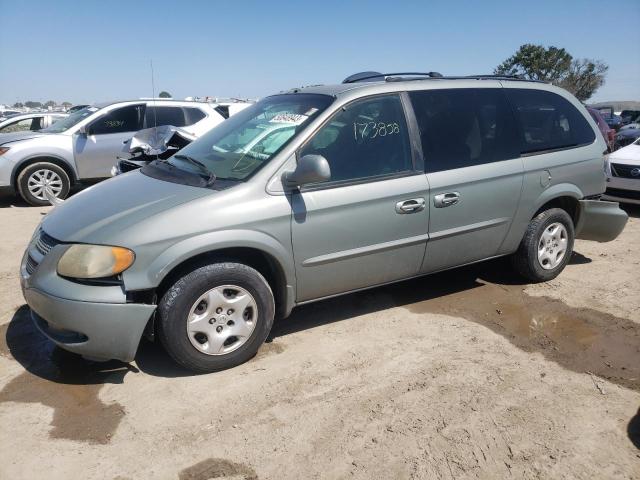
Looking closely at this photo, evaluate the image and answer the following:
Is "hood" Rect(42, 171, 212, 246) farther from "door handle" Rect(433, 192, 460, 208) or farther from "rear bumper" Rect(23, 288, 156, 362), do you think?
"door handle" Rect(433, 192, 460, 208)

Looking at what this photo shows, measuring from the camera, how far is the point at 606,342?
375 centimetres

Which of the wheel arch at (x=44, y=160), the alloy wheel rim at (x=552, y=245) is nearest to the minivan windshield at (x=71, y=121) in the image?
the wheel arch at (x=44, y=160)

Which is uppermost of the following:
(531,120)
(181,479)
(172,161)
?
(531,120)

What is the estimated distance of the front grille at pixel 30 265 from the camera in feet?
10.5

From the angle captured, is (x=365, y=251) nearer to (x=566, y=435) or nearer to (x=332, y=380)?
(x=332, y=380)

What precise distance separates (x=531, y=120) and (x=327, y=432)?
10.7ft

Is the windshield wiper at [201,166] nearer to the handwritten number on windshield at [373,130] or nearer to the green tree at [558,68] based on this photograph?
the handwritten number on windshield at [373,130]

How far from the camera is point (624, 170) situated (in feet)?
25.3

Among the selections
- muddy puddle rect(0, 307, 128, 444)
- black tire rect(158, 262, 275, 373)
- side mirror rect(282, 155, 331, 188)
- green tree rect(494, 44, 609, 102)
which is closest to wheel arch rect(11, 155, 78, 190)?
muddy puddle rect(0, 307, 128, 444)

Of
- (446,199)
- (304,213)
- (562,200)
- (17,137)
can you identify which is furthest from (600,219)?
(17,137)

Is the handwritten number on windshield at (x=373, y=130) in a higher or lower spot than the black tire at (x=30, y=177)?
higher

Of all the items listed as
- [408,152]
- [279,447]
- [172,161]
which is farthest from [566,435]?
[172,161]

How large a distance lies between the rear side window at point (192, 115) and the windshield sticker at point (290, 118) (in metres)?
6.21

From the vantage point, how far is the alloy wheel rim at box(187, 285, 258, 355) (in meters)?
3.14
